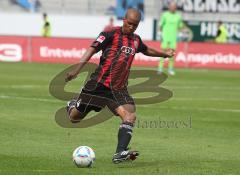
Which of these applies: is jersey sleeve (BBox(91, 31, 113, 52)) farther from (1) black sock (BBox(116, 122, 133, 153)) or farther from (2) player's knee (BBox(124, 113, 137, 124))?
(1) black sock (BBox(116, 122, 133, 153))

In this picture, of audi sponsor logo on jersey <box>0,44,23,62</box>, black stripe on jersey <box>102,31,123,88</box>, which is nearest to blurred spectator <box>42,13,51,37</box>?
audi sponsor logo on jersey <box>0,44,23,62</box>

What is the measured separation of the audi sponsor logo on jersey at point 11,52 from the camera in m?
35.2

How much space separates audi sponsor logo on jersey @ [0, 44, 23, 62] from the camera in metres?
35.2

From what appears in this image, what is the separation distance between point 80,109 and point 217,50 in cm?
2454

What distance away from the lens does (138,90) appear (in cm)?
2222

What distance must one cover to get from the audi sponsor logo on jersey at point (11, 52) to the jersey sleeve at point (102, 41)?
24.4 metres

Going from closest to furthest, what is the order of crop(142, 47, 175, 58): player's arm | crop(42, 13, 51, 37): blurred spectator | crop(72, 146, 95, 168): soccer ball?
1. crop(72, 146, 95, 168): soccer ball
2. crop(142, 47, 175, 58): player's arm
3. crop(42, 13, 51, 37): blurred spectator

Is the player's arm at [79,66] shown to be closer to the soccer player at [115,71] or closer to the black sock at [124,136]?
the soccer player at [115,71]

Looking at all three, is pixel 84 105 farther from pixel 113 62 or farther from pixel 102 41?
pixel 102 41

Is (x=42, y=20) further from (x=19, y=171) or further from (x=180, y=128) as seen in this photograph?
(x=19, y=171)

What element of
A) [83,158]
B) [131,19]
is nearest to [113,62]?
[131,19]

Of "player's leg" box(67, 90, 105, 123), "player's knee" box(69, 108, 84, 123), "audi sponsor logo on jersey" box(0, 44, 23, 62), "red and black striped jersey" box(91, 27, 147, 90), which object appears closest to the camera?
"red and black striped jersey" box(91, 27, 147, 90)

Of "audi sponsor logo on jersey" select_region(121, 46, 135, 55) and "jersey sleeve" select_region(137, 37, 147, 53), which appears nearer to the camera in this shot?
"audi sponsor logo on jersey" select_region(121, 46, 135, 55)

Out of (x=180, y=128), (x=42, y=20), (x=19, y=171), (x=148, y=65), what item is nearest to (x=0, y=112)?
(x=180, y=128)
